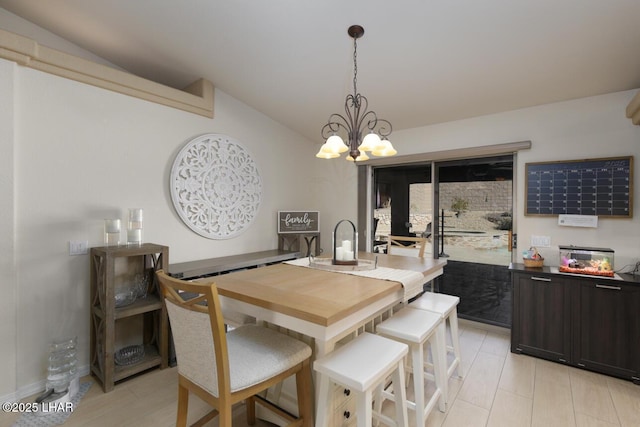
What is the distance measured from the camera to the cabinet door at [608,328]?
2.33 m

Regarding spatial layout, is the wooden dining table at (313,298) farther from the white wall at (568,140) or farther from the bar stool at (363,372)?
the white wall at (568,140)

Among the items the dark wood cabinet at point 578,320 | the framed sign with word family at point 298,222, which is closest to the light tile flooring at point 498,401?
the dark wood cabinet at point 578,320

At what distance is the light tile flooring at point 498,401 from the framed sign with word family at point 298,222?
1981 mm

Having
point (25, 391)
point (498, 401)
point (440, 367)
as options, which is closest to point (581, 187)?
point (498, 401)

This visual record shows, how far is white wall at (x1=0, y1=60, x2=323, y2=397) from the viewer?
2.11m

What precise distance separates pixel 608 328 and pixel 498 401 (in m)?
1.17

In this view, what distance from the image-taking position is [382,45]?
2.38m

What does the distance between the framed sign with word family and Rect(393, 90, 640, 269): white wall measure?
1.95 meters

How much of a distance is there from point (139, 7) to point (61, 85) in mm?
853

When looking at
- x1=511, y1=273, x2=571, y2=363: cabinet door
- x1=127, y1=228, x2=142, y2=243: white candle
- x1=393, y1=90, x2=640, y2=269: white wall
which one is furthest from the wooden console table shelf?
x1=393, y1=90, x2=640, y2=269: white wall

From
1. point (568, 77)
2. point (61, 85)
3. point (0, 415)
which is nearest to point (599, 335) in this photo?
point (568, 77)

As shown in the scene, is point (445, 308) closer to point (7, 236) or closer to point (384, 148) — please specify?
point (384, 148)

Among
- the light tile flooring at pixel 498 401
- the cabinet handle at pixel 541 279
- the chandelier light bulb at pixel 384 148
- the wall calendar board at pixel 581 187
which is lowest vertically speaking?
the light tile flooring at pixel 498 401

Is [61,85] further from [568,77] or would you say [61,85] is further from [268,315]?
[568,77]
